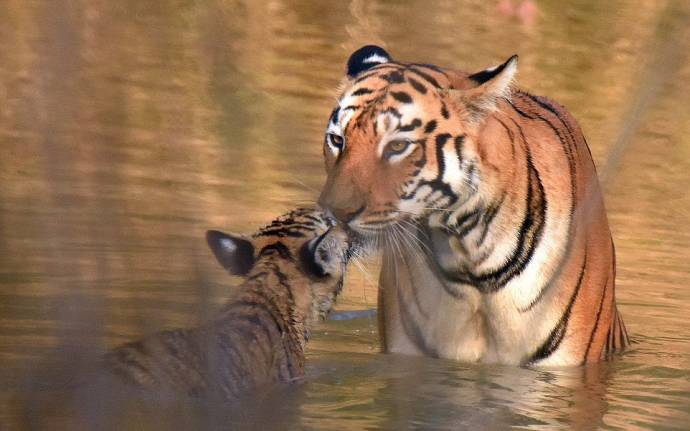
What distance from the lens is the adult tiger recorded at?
4473 mm

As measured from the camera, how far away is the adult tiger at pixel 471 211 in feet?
14.7

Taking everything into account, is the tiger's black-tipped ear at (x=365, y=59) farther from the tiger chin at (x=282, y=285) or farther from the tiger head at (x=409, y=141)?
the tiger chin at (x=282, y=285)

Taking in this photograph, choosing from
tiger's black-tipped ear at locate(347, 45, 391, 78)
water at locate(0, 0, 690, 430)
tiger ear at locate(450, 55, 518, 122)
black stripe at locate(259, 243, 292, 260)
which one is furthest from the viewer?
black stripe at locate(259, 243, 292, 260)

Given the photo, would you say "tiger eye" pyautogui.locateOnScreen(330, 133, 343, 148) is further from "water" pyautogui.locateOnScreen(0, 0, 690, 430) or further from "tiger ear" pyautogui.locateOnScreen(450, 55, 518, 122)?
"water" pyautogui.locateOnScreen(0, 0, 690, 430)

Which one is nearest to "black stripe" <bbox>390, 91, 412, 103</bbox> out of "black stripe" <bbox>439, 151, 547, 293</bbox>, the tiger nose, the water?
the tiger nose

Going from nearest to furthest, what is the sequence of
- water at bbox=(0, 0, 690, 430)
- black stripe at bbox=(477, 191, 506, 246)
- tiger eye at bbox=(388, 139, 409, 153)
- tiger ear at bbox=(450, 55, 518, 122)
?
water at bbox=(0, 0, 690, 430) → tiger eye at bbox=(388, 139, 409, 153) → tiger ear at bbox=(450, 55, 518, 122) → black stripe at bbox=(477, 191, 506, 246)

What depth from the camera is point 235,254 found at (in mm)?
4898

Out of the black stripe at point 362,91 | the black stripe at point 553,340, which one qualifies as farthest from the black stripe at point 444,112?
the black stripe at point 553,340

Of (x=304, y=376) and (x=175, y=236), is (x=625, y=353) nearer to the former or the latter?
(x=304, y=376)

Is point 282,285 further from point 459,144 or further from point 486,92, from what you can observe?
point 486,92

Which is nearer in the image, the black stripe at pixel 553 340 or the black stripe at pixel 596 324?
the black stripe at pixel 553 340

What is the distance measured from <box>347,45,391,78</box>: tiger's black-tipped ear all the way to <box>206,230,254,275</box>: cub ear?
0.79 metres

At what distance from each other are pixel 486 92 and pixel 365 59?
0.53 meters

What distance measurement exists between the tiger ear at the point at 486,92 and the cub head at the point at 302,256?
68 cm
